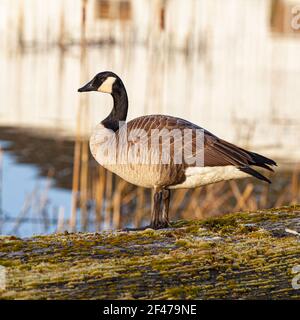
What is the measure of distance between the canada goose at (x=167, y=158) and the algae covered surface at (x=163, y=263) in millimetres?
835

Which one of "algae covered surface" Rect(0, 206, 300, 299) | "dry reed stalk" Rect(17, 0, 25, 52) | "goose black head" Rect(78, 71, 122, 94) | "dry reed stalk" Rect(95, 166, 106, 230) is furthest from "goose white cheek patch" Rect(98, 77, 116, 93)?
"dry reed stalk" Rect(17, 0, 25, 52)

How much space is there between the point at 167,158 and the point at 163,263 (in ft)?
5.59

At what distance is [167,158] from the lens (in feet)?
16.0

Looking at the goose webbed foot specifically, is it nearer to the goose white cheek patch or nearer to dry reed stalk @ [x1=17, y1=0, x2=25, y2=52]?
the goose white cheek patch

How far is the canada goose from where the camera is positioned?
4.87 metres

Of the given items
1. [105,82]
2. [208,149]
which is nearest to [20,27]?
[105,82]

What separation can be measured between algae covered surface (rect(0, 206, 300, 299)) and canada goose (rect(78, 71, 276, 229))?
0.83 meters

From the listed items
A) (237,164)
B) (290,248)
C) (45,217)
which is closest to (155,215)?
(237,164)

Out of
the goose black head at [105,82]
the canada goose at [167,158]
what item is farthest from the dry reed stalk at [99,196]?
the canada goose at [167,158]

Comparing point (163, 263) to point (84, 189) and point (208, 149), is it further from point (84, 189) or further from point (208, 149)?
point (84, 189)

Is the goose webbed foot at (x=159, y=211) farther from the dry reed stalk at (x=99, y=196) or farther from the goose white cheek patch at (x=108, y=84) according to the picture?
the dry reed stalk at (x=99, y=196)

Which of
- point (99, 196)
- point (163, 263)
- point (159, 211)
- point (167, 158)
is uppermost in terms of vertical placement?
point (167, 158)
